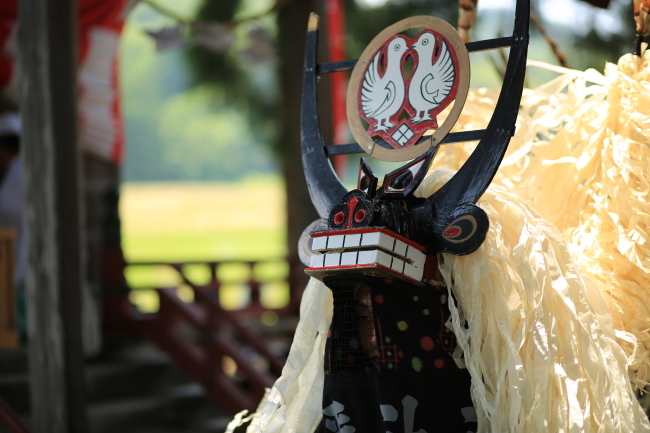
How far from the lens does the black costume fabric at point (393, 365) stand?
60.1 inches

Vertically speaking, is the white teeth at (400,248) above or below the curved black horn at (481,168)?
below

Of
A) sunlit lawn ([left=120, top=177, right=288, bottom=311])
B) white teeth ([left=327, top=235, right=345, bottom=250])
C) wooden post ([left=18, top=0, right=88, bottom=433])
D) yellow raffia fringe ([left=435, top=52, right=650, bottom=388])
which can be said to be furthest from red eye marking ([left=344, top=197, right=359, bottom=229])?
sunlit lawn ([left=120, top=177, right=288, bottom=311])

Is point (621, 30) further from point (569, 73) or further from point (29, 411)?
point (29, 411)

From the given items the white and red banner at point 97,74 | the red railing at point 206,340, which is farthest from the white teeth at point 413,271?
the white and red banner at point 97,74

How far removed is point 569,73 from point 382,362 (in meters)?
0.96

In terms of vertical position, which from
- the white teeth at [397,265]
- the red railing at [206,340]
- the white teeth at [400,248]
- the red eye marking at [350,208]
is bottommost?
the red railing at [206,340]

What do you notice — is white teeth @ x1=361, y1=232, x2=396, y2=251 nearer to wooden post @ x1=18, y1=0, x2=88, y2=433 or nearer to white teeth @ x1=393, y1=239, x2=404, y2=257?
white teeth @ x1=393, y1=239, x2=404, y2=257

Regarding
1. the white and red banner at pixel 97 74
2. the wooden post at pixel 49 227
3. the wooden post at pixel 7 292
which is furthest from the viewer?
the white and red banner at pixel 97 74

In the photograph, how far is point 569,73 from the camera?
195 cm

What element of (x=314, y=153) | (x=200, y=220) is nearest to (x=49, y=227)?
(x=314, y=153)

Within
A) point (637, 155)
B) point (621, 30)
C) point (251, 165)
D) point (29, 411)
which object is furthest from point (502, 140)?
point (251, 165)

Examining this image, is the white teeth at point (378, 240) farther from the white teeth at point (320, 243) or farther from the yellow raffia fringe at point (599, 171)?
the yellow raffia fringe at point (599, 171)

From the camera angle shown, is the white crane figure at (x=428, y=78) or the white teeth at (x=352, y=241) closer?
the white teeth at (x=352, y=241)

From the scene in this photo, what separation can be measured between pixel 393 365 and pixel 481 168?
0.46 metres
